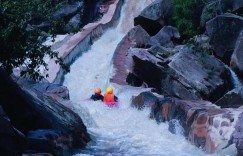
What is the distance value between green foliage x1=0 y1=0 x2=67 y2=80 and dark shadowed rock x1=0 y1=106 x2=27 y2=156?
300 centimetres

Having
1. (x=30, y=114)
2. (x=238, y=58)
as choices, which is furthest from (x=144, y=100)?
(x=30, y=114)

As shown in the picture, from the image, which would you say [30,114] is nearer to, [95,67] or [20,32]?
[20,32]

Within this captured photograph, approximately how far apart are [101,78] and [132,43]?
100 inches

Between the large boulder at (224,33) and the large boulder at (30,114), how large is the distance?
7.67m

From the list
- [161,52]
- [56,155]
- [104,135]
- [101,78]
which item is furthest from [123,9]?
[56,155]

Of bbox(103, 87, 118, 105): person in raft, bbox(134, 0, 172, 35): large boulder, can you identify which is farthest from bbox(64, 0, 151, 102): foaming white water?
bbox(134, 0, 172, 35): large boulder

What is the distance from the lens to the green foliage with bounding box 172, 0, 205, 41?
18328 mm

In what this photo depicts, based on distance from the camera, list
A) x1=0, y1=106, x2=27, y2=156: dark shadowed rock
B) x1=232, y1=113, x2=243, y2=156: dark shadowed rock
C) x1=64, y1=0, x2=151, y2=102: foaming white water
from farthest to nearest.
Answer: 1. x1=64, y1=0, x2=151, y2=102: foaming white water
2. x1=232, y1=113, x2=243, y2=156: dark shadowed rock
3. x1=0, y1=106, x2=27, y2=156: dark shadowed rock

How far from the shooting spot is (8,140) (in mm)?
5164

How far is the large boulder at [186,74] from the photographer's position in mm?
13211

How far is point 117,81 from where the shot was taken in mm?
16109

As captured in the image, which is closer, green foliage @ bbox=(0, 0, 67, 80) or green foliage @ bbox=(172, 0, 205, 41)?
green foliage @ bbox=(0, 0, 67, 80)

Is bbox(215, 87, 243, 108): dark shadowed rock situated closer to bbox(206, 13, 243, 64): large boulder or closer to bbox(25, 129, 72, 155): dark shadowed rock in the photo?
bbox(206, 13, 243, 64): large boulder

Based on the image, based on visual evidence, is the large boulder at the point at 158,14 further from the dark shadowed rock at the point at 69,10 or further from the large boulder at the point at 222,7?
the dark shadowed rock at the point at 69,10
